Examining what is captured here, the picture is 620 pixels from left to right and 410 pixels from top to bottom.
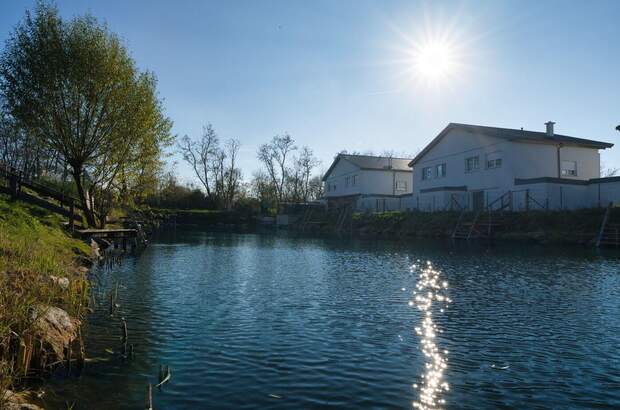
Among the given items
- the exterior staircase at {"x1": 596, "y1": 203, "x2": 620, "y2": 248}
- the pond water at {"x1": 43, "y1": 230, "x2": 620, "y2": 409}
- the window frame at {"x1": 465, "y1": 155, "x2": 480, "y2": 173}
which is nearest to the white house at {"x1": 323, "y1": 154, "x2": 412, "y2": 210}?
the window frame at {"x1": 465, "y1": 155, "x2": 480, "y2": 173}

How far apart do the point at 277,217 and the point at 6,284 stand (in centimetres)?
6932

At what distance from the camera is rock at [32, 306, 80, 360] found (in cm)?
732

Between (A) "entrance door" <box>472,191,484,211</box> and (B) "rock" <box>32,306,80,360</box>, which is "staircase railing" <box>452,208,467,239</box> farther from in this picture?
(B) "rock" <box>32,306,80,360</box>

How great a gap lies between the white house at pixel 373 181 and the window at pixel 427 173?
5579 mm

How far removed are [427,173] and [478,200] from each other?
978cm

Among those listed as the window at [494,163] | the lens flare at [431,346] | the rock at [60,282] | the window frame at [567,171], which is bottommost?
the lens flare at [431,346]

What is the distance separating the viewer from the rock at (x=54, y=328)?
7.32m

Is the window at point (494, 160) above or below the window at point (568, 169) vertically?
above

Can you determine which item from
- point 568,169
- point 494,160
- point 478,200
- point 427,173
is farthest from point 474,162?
point 568,169

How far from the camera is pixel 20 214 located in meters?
18.5

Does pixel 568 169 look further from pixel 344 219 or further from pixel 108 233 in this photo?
pixel 108 233

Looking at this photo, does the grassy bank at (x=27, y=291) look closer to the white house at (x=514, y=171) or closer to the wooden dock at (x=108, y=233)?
the wooden dock at (x=108, y=233)

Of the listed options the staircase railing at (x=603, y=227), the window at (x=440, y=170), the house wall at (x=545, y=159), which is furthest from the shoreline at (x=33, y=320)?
the window at (x=440, y=170)

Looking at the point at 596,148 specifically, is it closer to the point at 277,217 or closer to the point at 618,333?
the point at 618,333
